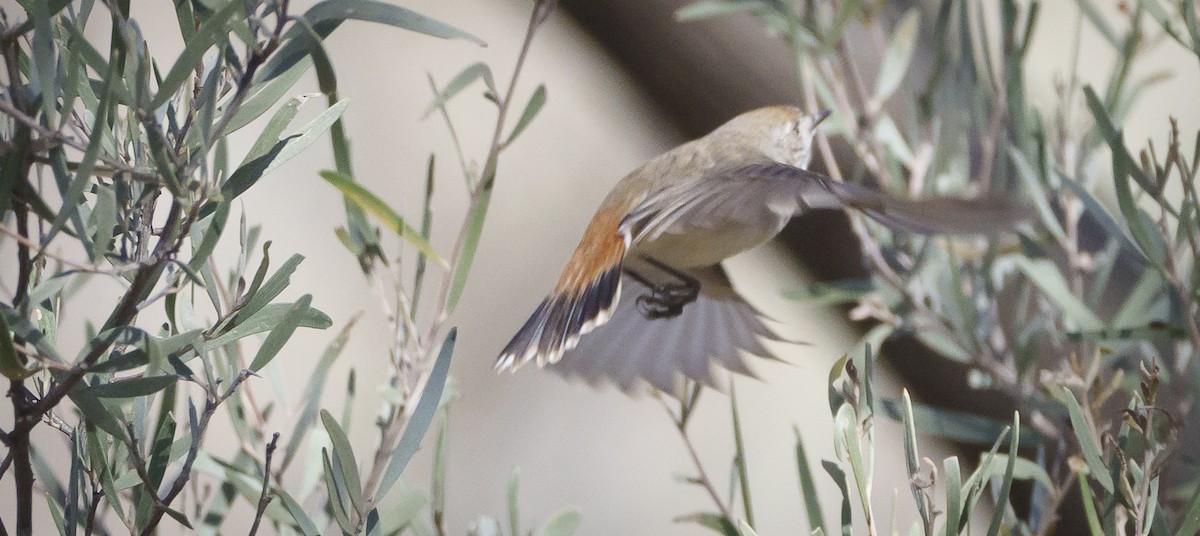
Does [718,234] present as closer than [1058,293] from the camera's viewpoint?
No

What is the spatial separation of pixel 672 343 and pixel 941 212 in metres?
0.37

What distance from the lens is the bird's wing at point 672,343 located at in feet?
2.90

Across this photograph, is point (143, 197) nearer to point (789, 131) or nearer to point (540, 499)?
point (789, 131)

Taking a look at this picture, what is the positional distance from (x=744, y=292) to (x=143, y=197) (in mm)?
941

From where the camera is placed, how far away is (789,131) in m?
0.98

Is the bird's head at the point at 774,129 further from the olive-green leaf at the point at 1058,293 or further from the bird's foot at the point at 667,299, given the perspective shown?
the olive-green leaf at the point at 1058,293

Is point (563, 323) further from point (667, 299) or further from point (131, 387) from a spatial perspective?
point (131, 387)

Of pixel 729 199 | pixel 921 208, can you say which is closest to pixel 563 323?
pixel 729 199

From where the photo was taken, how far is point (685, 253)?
0.89 m

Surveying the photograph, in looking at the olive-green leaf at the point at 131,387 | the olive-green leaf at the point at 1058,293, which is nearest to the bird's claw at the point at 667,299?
the olive-green leaf at the point at 1058,293

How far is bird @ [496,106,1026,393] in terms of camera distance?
28.2 inches

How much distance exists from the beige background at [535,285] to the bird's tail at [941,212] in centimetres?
48

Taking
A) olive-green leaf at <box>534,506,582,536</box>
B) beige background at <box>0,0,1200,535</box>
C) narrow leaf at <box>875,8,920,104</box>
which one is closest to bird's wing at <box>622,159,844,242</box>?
narrow leaf at <box>875,8,920,104</box>

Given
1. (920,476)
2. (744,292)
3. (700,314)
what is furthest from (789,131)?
(920,476)
